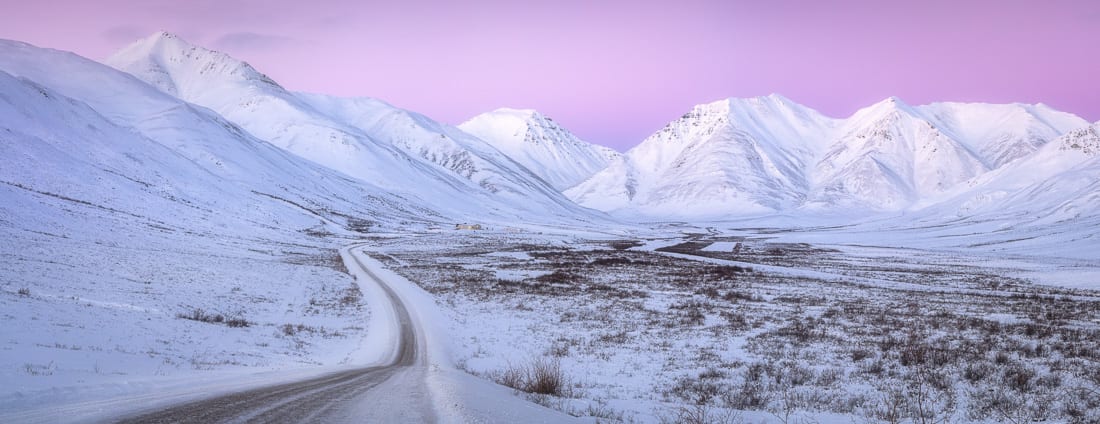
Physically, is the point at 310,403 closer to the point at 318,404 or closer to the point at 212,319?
the point at 318,404

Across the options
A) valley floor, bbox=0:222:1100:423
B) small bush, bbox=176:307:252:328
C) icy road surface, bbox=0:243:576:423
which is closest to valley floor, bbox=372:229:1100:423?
valley floor, bbox=0:222:1100:423

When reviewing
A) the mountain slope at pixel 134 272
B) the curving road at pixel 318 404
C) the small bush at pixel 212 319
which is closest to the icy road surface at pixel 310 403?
the curving road at pixel 318 404

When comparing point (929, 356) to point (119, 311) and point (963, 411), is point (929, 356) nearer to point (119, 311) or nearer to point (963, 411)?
point (963, 411)

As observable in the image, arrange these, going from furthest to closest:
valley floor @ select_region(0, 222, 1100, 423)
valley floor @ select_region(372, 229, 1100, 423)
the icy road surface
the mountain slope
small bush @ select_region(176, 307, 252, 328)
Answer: small bush @ select_region(176, 307, 252, 328) < the mountain slope < valley floor @ select_region(372, 229, 1100, 423) < valley floor @ select_region(0, 222, 1100, 423) < the icy road surface

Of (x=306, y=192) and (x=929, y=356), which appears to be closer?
(x=929, y=356)

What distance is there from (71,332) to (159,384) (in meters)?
8.72

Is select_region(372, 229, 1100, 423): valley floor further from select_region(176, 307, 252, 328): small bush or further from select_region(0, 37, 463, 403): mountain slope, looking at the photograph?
select_region(176, 307, 252, 328): small bush

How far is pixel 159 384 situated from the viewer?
29.1ft

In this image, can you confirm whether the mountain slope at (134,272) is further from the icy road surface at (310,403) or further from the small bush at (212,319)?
the icy road surface at (310,403)

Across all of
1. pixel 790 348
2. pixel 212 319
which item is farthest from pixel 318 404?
pixel 212 319

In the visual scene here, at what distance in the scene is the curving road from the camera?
22.1 ft

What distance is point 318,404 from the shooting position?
305 inches

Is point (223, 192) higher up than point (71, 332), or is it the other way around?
point (223, 192)

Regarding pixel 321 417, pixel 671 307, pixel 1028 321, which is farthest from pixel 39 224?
pixel 1028 321
